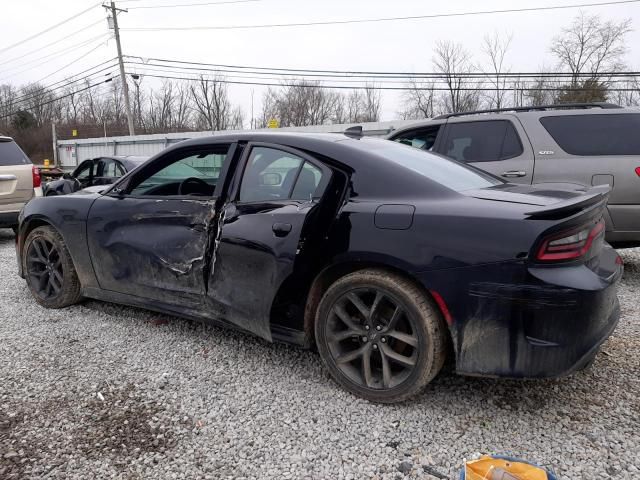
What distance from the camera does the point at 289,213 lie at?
2740 mm

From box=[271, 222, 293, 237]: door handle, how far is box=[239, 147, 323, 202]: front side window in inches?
7.6

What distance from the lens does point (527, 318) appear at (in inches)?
84.4

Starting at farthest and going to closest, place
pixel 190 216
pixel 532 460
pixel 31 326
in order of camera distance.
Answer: pixel 31 326 → pixel 190 216 → pixel 532 460

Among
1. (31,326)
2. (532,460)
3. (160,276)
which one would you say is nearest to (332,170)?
(160,276)

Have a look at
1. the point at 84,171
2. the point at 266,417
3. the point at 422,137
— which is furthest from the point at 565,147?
the point at 84,171

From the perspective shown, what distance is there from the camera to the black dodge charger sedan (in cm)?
216

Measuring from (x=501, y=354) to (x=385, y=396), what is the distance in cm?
64

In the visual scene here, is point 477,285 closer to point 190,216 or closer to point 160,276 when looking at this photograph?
point 190,216

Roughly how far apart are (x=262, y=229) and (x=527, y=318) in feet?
4.87

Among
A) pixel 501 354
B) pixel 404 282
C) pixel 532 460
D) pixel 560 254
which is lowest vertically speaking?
pixel 532 460

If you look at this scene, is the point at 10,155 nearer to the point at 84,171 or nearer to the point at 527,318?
the point at 84,171

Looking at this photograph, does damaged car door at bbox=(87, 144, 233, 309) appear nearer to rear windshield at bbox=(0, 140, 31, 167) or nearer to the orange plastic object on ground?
the orange plastic object on ground

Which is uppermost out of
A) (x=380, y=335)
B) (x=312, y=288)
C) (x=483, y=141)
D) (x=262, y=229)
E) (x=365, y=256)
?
(x=483, y=141)

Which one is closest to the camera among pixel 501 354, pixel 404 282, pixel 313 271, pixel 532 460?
pixel 532 460
